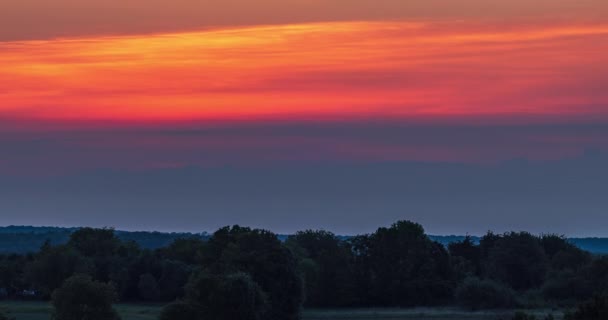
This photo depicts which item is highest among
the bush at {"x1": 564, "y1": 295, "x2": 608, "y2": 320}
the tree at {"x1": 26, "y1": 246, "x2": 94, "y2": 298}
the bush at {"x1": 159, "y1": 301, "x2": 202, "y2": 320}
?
the tree at {"x1": 26, "y1": 246, "x2": 94, "y2": 298}

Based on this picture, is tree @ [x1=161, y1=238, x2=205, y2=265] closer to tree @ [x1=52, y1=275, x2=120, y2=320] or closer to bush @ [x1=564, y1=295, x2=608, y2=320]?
tree @ [x1=52, y1=275, x2=120, y2=320]

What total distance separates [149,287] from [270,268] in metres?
48.8

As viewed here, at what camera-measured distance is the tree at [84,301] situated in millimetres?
105125

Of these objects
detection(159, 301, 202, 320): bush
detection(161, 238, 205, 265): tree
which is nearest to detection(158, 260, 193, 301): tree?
detection(161, 238, 205, 265): tree

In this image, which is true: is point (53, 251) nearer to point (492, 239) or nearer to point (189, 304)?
point (492, 239)

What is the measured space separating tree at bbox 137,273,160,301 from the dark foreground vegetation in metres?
0.12

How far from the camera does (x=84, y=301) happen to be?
10575 centimetres

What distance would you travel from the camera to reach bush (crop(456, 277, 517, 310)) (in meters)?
149

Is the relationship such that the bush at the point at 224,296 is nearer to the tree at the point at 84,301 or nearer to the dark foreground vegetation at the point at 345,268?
the tree at the point at 84,301

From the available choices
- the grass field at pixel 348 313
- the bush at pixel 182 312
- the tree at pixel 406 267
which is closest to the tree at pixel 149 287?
the grass field at pixel 348 313

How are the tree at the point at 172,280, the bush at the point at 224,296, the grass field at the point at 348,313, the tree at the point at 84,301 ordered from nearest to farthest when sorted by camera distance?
1. the bush at the point at 224,296
2. the tree at the point at 84,301
3. the grass field at the point at 348,313
4. the tree at the point at 172,280

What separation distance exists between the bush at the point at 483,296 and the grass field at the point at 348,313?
7.39 feet

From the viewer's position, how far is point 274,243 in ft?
408

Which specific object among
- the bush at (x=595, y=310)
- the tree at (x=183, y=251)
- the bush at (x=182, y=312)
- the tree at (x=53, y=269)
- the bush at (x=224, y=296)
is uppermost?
the tree at (x=183, y=251)
